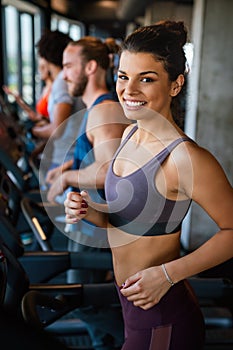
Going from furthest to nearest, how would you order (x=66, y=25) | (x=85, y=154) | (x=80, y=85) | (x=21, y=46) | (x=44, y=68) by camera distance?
(x=66, y=25), (x=21, y=46), (x=44, y=68), (x=80, y=85), (x=85, y=154)

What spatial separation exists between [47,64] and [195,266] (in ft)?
8.28

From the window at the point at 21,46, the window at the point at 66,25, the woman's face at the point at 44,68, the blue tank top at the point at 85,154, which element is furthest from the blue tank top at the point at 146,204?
the window at the point at 66,25

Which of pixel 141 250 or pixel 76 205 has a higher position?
pixel 76 205

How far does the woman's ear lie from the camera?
1214 millimetres

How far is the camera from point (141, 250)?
1298mm

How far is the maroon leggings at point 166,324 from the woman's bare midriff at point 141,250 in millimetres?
85

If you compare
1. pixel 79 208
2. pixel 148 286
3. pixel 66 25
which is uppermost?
pixel 79 208

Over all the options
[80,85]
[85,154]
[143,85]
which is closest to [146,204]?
[143,85]

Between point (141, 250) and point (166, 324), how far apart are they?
0.68 ft

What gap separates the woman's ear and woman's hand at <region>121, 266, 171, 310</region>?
431 millimetres

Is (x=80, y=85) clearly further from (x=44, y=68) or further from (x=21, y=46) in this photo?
(x=21, y=46)

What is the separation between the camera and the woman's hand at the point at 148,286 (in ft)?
4.03

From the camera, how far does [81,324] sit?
2.62 m

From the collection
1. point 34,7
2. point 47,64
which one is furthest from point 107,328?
point 34,7
